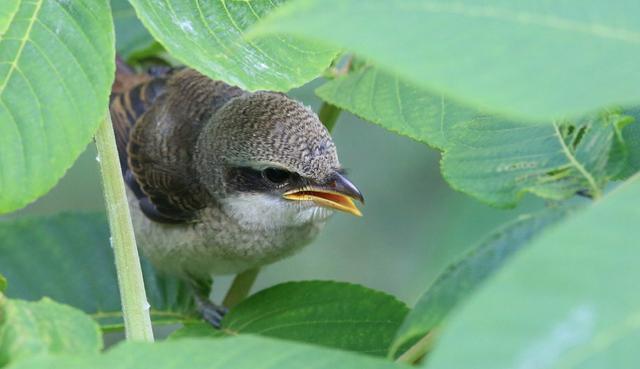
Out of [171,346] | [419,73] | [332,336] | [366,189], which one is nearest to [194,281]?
[332,336]

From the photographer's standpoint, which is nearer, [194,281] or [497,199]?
[497,199]

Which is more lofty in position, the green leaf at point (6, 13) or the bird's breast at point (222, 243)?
the green leaf at point (6, 13)

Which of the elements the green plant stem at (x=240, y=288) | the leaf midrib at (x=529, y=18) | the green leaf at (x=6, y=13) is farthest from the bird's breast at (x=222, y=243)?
the leaf midrib at (x=529, y=18)

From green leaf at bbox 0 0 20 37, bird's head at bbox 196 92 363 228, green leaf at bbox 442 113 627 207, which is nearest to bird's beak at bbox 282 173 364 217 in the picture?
bird's head at bbox 196 92 363 228

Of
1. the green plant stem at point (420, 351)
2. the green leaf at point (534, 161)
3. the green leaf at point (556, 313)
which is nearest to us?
the green leaf at point (556, 313)

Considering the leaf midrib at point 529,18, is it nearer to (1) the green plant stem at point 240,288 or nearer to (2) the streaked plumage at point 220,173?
(1) the green plant stem at point 240,288

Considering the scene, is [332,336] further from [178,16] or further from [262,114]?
[262,114]
